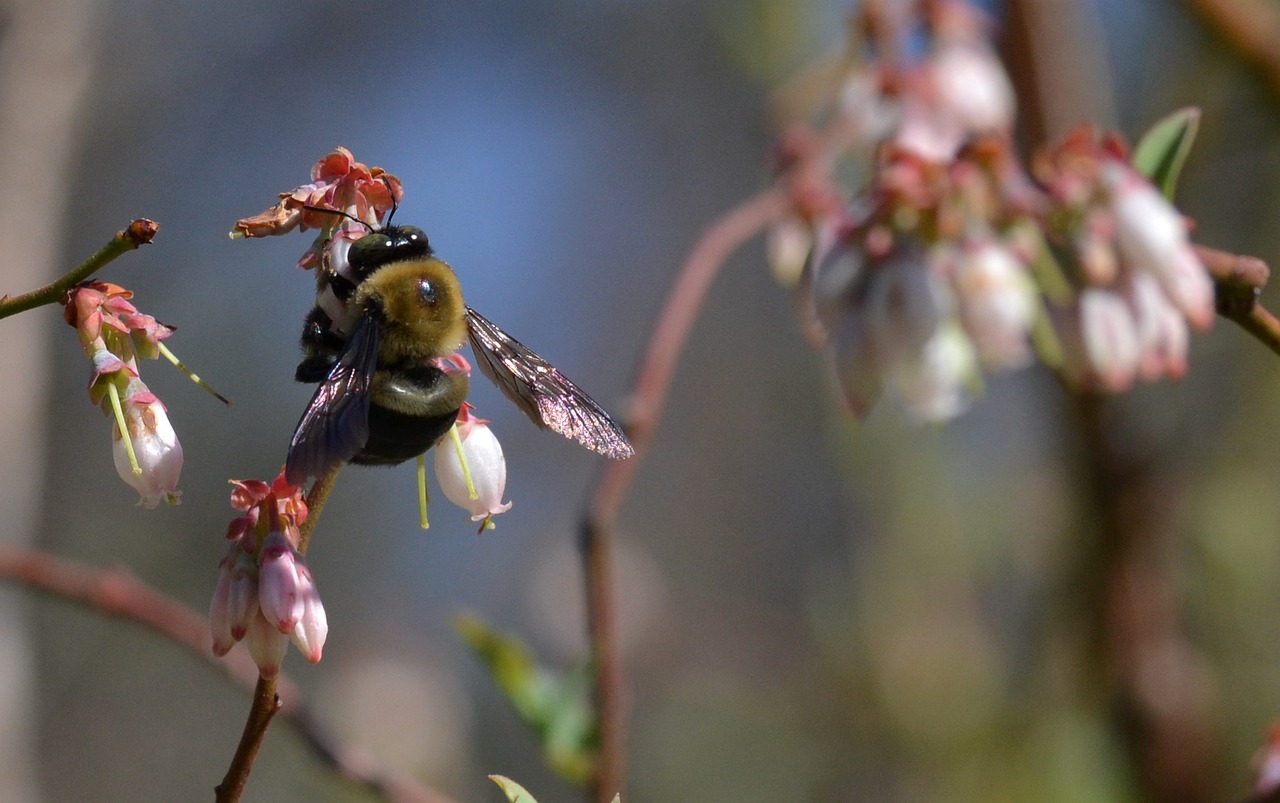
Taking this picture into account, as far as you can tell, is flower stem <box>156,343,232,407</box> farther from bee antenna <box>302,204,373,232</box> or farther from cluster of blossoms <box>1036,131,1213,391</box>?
cluster of blossoms <box>1036,131,1213,391</box>

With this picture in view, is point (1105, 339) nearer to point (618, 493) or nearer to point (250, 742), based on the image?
point (618, 493)

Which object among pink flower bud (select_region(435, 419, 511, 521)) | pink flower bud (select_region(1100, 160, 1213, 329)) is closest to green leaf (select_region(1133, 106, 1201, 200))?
pink flower bud (select_region(1100, 160, 1213, 329))

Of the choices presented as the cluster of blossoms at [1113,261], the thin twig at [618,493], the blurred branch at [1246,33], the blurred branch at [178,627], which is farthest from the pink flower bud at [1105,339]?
the blurred branch at [1246,33]

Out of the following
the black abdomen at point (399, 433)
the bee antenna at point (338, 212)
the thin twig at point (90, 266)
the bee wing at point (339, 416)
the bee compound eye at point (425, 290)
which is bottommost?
the black abdomen at point (399, 433)

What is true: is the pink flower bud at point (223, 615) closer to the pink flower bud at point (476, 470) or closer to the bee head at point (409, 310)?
the pink flower bud at point (476, 470)

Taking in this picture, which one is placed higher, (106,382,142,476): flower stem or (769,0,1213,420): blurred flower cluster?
(106,382,142,476): flower stem

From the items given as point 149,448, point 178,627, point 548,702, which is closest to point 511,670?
point 548,702
